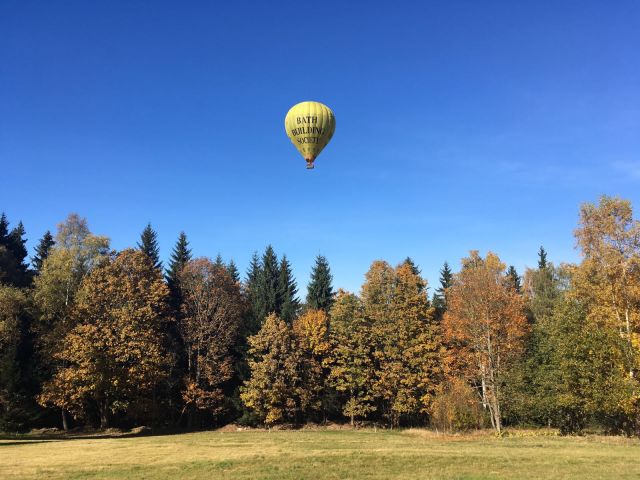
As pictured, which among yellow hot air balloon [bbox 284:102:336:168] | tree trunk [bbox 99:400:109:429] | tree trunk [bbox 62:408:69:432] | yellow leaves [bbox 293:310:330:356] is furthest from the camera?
yellow leaves [bbox 293:310:330:356]

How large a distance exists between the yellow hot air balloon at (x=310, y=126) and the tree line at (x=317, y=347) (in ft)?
61.3

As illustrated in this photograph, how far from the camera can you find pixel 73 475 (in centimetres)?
1686

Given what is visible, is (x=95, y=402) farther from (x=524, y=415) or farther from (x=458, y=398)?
(x=524, y=415)

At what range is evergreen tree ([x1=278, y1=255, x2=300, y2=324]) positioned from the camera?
54750 millimetres

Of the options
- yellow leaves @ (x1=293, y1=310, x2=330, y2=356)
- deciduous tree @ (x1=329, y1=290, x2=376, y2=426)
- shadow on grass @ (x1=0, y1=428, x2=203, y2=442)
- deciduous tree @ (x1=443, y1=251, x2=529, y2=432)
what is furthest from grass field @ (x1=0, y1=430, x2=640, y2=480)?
yellow leaves @ (x1=293, y1=310, x2=330, y2=356)

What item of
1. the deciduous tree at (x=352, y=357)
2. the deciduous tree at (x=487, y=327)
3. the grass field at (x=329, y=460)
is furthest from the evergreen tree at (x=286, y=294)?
the grass field at (x=329, y=460)

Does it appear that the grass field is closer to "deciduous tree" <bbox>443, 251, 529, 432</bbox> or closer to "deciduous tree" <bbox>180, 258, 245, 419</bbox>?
"deciduous tree" <bbox>443, 251, 529, 432</bbox>

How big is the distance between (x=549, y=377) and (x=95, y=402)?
36.6m

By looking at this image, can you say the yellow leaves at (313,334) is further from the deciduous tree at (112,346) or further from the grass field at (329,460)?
the grass field at (329,460)

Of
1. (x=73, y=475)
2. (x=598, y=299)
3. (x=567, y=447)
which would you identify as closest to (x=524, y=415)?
(x=598, y=299)

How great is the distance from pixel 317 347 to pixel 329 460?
25.4 metres

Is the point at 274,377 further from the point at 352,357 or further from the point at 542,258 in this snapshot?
the point at 542,258

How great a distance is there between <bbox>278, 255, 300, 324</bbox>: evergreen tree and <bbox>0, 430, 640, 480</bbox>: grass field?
27.7 metres

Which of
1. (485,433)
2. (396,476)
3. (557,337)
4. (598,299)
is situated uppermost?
(598,299)
